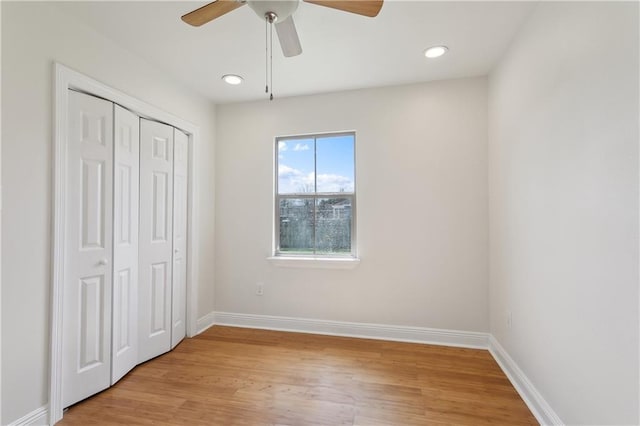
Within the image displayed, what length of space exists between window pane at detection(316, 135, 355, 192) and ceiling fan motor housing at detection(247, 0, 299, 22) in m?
1.75

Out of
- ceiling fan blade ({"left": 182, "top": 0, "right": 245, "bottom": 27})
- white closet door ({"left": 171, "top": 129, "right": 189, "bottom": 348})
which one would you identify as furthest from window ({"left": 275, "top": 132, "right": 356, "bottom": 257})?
ceiling fan blade ({"left": 182, "top": 0, "right": 245, "bottom": 27})

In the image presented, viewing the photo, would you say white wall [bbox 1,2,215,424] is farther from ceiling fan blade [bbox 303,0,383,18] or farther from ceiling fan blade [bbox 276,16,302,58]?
ceiling fan blade [bbox 303,0,383,18]

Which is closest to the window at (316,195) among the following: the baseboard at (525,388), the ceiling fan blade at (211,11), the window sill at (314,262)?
the window sill at (314,262)

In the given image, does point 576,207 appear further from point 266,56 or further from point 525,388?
point 266,56

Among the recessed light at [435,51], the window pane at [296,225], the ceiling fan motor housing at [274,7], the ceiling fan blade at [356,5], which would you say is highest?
the recessed light at [435,51]

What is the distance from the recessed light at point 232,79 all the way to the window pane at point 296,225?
1289mm

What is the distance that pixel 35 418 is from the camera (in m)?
1.71

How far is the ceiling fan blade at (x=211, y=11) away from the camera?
144 cm

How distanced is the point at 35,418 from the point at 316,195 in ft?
8.64

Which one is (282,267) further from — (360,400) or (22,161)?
(22,161)

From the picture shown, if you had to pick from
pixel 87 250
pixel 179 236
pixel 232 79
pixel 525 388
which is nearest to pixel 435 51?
pixel 232 79

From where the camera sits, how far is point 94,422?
1.81 metres

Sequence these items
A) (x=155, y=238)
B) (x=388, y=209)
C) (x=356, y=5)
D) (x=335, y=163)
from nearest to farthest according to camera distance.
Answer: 1. (x=356, y=5)
2. (x=155, y=238)
3. (x=388, y=209)
4. (x=335, y=163)

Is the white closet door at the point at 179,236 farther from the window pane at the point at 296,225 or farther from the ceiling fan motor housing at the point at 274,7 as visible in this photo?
the ceiling fan motor housing at the point at 274,7
